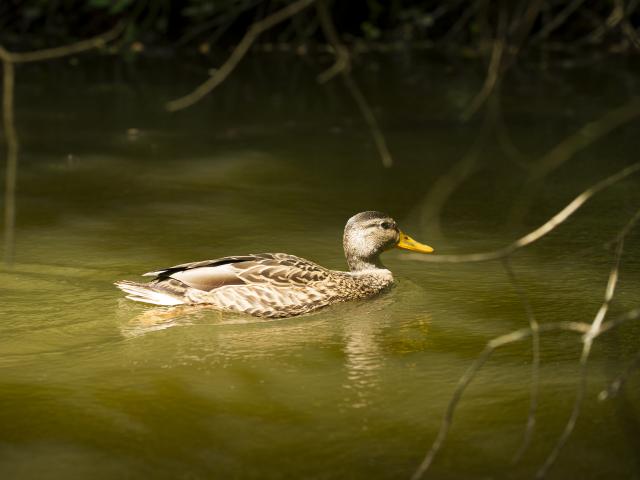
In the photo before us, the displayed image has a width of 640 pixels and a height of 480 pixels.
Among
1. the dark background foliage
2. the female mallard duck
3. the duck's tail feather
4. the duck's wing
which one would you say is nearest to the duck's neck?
the female mallard duck

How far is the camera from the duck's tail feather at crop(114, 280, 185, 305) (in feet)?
22.6

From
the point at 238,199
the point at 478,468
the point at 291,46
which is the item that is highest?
the point at 291,46

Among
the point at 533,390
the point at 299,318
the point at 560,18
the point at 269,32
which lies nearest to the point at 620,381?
the point at 533,390

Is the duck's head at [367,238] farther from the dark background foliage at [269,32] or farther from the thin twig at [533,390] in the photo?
the dark background foliage at [269,32]

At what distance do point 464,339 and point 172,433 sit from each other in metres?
1.95

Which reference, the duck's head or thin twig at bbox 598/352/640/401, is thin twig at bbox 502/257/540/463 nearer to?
thin twig at bbox 598/352/640/401

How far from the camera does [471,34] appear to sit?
20.0 m

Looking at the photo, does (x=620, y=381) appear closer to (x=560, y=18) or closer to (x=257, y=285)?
(x=560, y=18)

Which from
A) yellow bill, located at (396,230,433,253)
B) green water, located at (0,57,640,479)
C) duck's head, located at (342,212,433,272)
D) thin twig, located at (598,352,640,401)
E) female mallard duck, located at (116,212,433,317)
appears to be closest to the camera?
thin twig, located at (598,352,640,401)

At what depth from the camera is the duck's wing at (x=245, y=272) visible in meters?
7.03

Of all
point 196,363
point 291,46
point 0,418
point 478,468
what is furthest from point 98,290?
point 291,46

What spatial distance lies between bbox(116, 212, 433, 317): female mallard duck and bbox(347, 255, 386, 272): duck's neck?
5.1 inches

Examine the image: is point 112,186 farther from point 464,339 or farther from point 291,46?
point 291,46

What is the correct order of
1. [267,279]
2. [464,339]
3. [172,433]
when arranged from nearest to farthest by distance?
[172,433] → [464,339] → [267,279]
